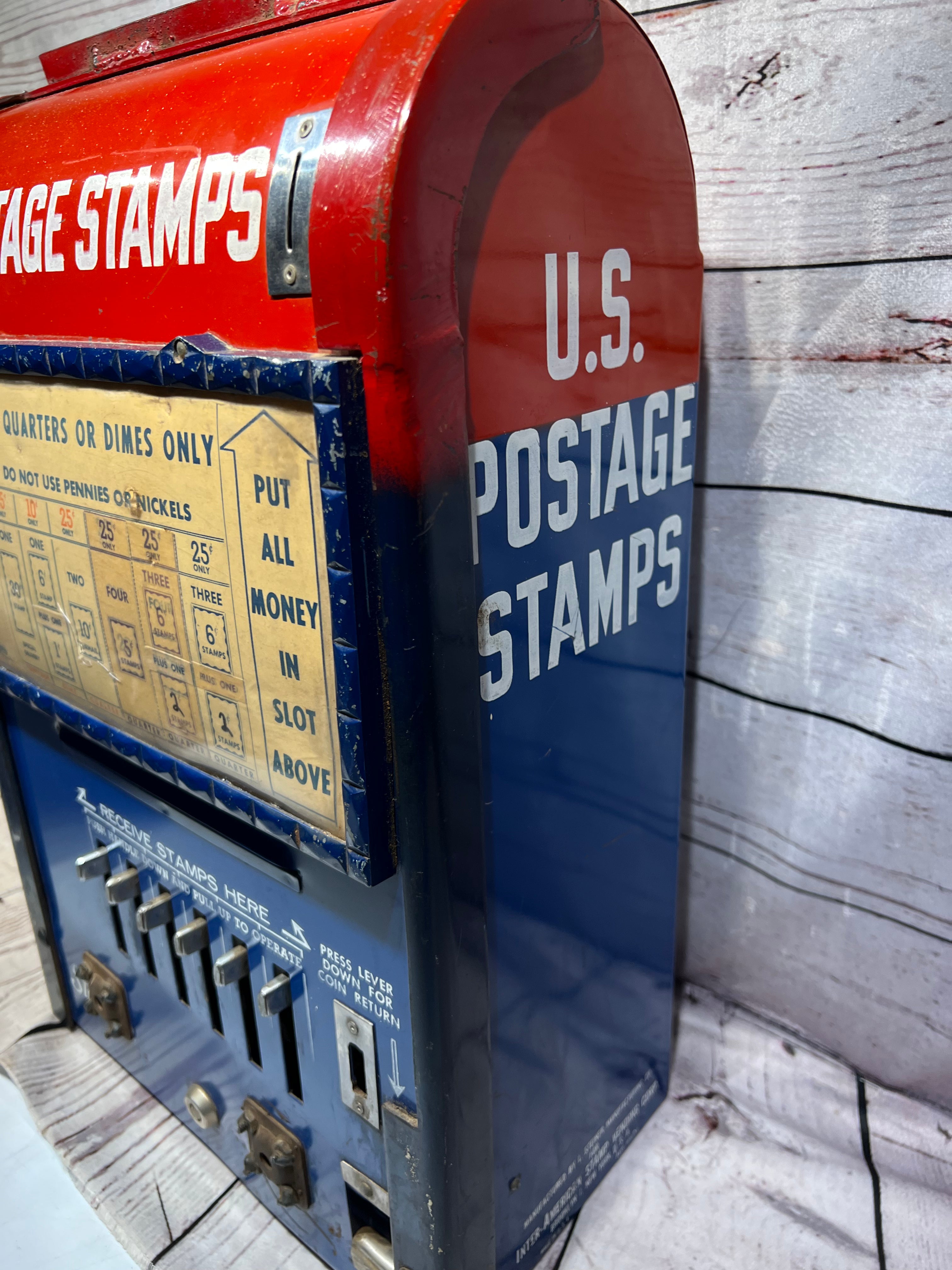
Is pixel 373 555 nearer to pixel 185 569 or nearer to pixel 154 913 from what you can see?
pixel 185 569

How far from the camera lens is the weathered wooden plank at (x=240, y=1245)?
82 cm

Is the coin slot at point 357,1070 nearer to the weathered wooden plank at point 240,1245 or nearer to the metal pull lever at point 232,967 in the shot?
the metal pull lever at point 232,967

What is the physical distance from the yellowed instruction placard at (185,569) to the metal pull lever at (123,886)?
0.64 feet

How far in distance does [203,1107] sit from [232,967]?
0.23 metres

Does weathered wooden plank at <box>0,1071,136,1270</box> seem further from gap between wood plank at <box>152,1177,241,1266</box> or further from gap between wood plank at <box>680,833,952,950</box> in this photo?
gap between wood plank at <box>680,833,952,950</box>

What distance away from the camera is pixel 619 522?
72cm

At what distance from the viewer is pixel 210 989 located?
854 mm

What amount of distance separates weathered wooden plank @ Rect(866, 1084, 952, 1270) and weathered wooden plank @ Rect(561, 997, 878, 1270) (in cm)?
2

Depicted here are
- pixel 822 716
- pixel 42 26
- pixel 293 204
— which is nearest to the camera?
pixel 293 204

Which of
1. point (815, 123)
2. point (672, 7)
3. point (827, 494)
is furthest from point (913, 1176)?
point (672, 7)

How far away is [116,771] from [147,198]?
0.50 m

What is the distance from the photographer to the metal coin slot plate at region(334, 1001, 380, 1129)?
0.68m

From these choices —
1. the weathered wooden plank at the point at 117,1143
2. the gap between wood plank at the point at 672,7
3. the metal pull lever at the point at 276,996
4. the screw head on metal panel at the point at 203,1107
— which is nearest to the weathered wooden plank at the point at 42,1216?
the weathered wooden plank at the point at 117,1143

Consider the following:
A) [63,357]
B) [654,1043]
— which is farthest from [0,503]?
[654,1043]
